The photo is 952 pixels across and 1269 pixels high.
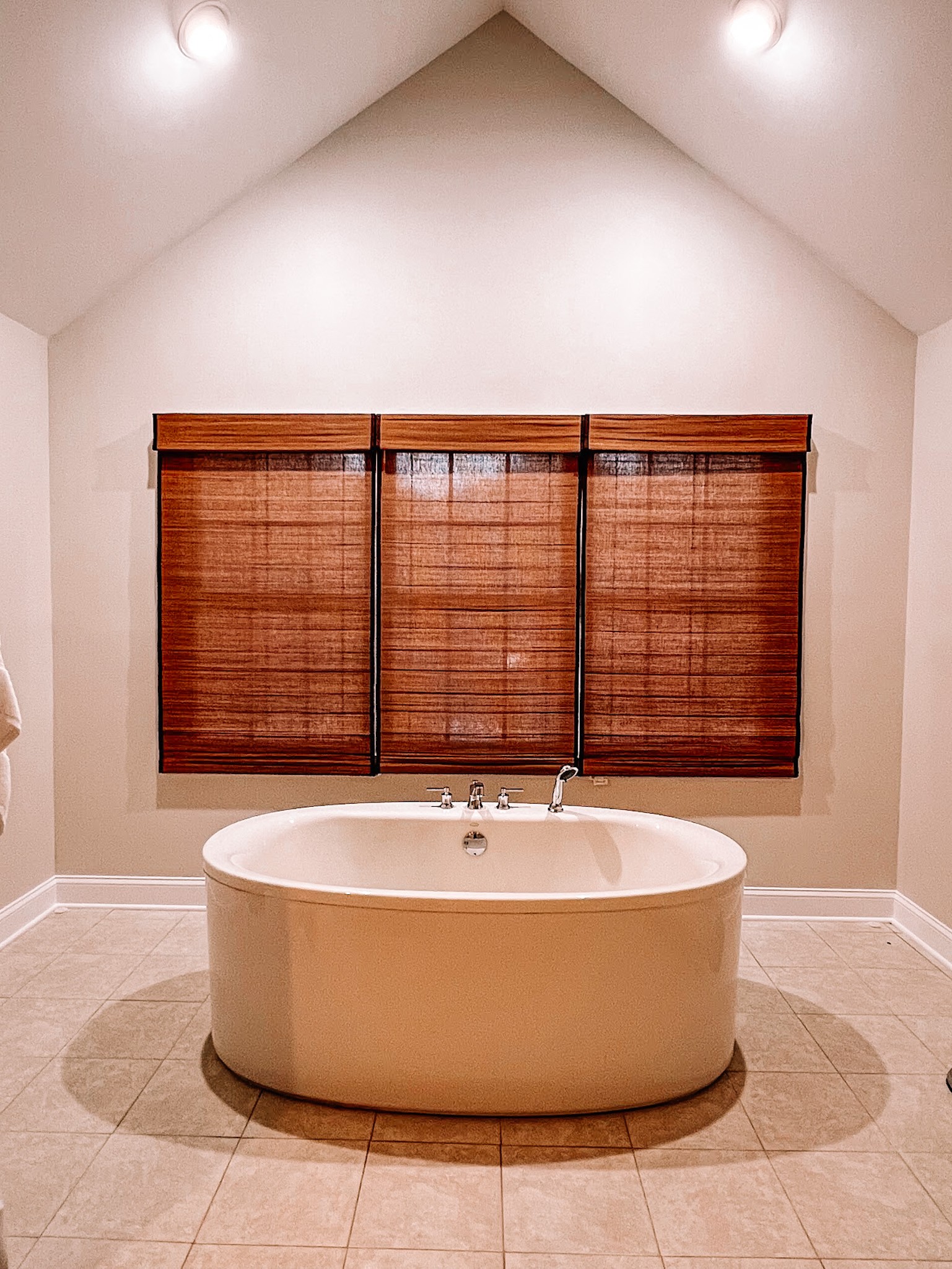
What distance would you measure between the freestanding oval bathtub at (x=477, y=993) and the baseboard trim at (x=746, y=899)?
1.41 metres

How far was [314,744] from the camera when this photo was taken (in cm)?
374

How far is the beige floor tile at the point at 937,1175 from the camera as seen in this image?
2.01 m

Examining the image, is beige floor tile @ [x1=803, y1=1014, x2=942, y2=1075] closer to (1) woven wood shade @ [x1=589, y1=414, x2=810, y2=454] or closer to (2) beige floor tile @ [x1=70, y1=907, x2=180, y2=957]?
(1) woven wood shade @ [x1=589, y1=414, x2=810, y2=454]

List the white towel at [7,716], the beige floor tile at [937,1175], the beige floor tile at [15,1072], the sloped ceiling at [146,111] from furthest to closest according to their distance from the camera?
the sloped ceiling at [146,111]
the beige floor tile at [15,1072]
the beige floor tile at [937,1175]
the white towel at [7,716]

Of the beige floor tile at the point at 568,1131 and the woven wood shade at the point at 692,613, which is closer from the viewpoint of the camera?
the beige floor tile at the point at 568,1131

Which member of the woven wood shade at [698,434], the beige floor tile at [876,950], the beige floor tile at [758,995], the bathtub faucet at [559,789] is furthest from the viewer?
the woven wood shade at [698,434]

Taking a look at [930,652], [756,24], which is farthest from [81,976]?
[756,24]

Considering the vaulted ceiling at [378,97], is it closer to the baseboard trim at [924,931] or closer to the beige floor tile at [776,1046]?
the baseboard trim at [924,931]

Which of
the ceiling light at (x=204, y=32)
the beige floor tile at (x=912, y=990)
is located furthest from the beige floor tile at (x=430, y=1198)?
the ceiling light at (x=204, y=32)

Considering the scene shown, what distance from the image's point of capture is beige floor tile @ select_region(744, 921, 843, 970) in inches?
132

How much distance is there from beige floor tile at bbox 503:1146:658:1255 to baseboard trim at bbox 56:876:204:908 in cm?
205

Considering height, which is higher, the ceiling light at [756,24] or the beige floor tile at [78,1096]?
the ceiling light at [756,24]

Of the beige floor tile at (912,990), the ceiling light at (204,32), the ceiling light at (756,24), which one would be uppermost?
the ceiling light at (756,24)

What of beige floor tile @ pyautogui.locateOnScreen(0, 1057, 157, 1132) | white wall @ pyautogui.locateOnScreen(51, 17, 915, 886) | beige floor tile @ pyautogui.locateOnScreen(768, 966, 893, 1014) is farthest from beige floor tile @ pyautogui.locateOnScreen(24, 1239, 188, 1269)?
white wall @ pyautogui.locateOnScreen(51, 17, 915, 886)
